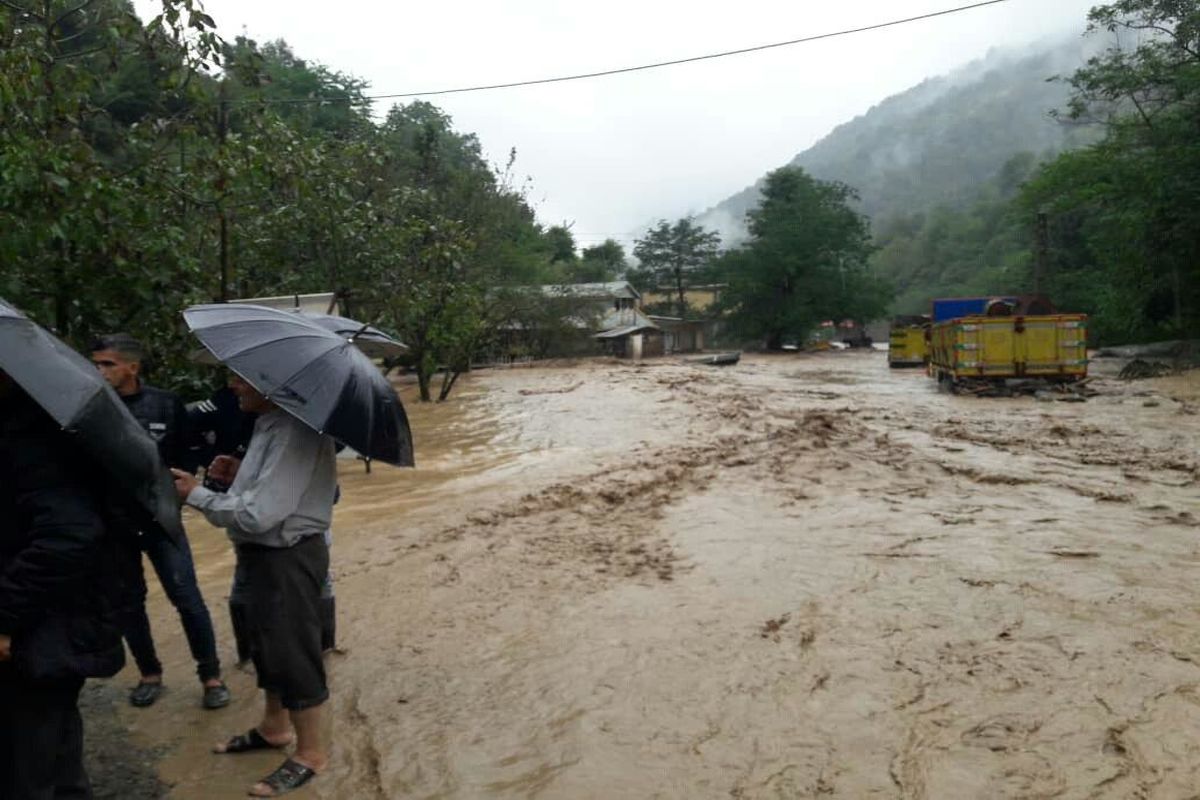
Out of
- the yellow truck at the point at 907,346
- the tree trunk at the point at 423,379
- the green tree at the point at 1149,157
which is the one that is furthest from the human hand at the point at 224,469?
the yellow truck at the point at 907,346

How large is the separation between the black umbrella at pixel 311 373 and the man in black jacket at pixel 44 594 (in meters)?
0.71

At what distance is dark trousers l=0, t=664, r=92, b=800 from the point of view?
2.37m

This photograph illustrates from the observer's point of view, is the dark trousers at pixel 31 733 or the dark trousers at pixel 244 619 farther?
the dark trousers at pixel 244 619

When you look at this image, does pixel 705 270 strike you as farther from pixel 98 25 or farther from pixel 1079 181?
pixel 98 25

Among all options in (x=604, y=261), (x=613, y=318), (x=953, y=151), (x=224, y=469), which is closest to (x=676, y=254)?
(x=604, y=261)

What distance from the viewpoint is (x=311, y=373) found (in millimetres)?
3084

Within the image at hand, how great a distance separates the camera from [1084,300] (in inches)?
1540

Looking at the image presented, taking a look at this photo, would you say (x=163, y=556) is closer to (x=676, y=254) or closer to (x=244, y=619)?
(x=244, y=619)

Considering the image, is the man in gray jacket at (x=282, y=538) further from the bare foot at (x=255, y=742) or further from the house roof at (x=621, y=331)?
the house roof at (x=621, y=331)

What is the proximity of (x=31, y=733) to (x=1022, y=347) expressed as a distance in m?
17.9

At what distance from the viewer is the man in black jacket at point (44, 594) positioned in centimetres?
229

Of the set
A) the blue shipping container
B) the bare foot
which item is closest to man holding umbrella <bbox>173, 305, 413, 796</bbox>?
the bare foot

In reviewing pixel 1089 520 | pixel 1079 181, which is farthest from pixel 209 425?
pixel 1079 181

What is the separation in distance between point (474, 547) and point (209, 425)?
3.39m
